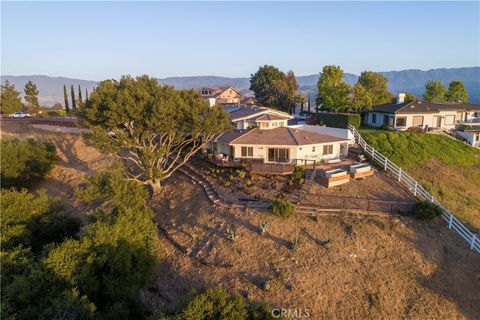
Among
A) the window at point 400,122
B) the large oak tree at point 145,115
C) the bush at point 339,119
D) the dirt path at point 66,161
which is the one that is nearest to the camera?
the large oak tree at point 145,115

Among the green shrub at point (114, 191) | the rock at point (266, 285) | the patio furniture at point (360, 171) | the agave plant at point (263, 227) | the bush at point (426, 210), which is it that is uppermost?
the patio furniture at point (360, 171)

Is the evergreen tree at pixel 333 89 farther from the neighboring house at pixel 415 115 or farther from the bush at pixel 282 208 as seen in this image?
the bush at pixel 282 208

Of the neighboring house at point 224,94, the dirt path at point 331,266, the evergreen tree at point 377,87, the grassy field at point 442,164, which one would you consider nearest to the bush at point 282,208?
the dirt path at point 331,266

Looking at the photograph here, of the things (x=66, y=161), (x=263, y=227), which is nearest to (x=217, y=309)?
(x=263, y=227)

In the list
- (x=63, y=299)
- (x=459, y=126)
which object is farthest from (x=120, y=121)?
(x=459, y=126)

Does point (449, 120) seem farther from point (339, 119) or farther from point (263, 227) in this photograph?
point (263, 227)

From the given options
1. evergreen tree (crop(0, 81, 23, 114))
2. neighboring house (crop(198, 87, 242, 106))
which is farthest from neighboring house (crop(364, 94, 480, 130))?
evergreen tree (crop(0, 81, 23, 114))

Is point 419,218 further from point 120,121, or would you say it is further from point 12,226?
point 12,226

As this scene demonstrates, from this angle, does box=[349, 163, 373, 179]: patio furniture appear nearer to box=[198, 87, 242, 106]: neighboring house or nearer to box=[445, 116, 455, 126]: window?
box=[445, 116, 455, 126]: window
